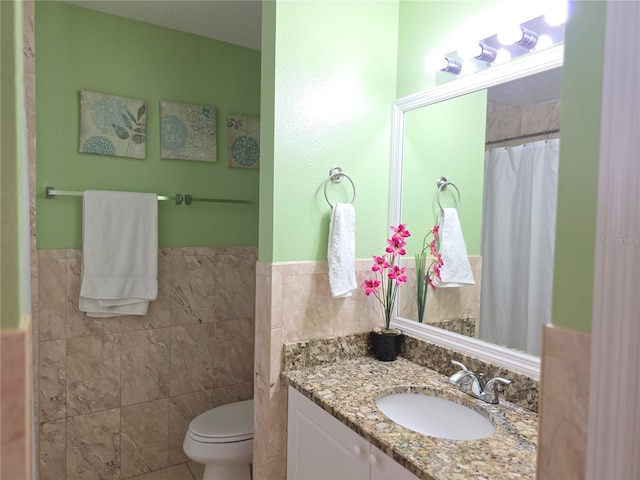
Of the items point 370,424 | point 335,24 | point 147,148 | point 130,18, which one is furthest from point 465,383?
point 130,18

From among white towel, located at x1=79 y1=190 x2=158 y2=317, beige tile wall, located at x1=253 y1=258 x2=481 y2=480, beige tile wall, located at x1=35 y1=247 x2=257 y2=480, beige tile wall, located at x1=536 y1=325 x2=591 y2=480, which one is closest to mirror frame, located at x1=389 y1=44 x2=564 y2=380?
beige tile wall, located at x1=253 y1=258 x2=481 y2=480

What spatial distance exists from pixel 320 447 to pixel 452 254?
909 millimetres

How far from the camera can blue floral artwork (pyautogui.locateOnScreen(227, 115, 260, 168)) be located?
8.64ft

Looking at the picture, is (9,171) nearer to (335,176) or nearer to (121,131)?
(335,176)

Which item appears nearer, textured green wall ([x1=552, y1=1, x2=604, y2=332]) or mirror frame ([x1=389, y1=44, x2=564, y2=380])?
textured green wall ([x1=552, y1=1, x2=604, y2=332])

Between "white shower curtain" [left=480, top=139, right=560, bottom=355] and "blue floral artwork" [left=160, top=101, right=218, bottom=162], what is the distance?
1.63 meters

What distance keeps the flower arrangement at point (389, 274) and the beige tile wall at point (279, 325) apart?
0.64 ft

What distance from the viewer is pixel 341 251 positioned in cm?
173

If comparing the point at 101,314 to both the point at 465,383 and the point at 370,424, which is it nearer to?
the point at 370,424

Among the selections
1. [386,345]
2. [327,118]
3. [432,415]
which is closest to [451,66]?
[327,118]

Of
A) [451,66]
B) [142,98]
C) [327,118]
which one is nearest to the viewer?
[451,66]

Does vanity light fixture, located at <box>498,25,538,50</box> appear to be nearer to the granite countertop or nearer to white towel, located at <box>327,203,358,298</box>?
white towel, located at <box>327,203,358,298</box>

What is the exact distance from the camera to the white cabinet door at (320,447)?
131 centimetres

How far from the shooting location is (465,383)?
1472 millimetres
